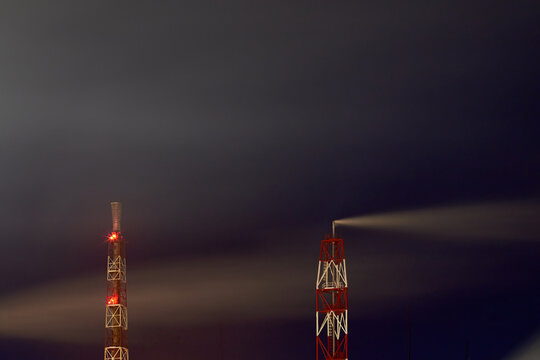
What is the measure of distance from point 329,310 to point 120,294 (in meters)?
42.7

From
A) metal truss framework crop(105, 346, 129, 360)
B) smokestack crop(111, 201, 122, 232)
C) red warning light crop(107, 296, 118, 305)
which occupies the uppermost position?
smokestack crop(111, 201, 122, 232)

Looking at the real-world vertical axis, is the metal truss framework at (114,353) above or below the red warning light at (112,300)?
below

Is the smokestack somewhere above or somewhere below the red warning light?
above

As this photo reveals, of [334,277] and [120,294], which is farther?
[120,294]

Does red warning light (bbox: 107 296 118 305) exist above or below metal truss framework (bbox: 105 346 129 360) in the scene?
above

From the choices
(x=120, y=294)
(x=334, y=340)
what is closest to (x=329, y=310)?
(x=334, y=340)

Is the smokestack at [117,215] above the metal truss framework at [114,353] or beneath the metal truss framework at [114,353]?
above

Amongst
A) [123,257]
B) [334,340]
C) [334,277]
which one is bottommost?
[334,340]

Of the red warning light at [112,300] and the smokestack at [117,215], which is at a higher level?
the smokestack at [117,215]

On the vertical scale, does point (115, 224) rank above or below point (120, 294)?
above

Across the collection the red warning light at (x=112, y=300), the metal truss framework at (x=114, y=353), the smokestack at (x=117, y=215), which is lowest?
the metal truss framework at (x=114, y=353)

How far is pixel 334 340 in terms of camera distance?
101062mm

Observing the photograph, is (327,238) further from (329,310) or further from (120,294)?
(120,294)

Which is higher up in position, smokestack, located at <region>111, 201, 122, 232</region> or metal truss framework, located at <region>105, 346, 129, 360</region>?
smokestack, located at <region>111, 201, 122, 232</region>
